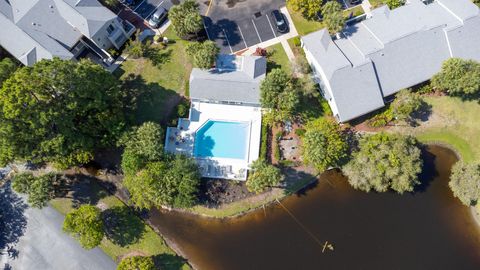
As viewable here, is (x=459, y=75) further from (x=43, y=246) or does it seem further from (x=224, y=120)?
(x=43, y=246)

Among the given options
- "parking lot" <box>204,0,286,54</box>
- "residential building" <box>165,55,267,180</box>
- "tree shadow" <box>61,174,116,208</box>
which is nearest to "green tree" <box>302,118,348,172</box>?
"residential building" <box>165,55,267,180</box>

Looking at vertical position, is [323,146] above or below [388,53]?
below

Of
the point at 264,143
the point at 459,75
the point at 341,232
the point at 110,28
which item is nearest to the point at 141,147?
the point at 264,143

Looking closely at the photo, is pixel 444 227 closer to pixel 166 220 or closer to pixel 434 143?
pixel 434 143

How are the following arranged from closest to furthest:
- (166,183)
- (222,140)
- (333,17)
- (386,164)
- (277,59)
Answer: (166,183) < (386,164) < (333,17) < (222,140) < (277,59)

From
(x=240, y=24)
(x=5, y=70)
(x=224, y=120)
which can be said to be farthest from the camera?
(x=240, y=24)

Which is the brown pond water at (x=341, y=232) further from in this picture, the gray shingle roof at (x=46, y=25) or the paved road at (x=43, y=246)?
the gray shingle roof at (x=46, y=25)
